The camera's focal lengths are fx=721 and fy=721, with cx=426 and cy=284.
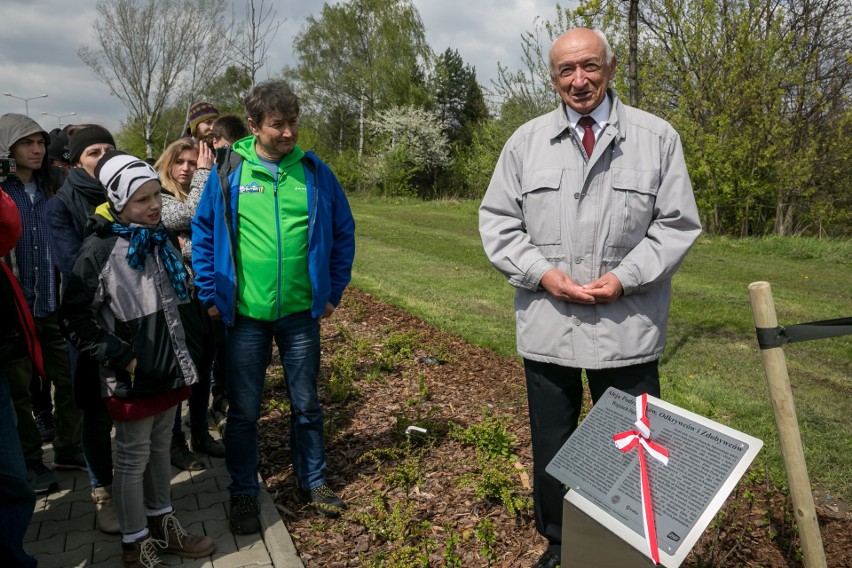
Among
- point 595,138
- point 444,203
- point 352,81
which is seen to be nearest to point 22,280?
point 595,138

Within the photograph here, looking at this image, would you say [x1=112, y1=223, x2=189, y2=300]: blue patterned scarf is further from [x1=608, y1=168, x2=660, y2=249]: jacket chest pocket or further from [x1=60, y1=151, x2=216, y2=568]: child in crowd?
[x1=608, y1=168, x2=660, y2=249]: jacket chest pocket

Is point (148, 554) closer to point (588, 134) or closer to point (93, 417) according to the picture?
point (93, 417)

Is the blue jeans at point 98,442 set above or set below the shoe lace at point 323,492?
above

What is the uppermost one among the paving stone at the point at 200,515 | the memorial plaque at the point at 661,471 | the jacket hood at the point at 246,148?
the jacket hood at the point at 246,148

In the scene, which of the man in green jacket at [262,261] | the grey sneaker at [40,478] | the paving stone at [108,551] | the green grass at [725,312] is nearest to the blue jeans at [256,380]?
the man in green jacket at [262,261]

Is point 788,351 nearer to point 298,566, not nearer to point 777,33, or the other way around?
point 298,566

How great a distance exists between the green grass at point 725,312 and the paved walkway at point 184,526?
259 centimetres

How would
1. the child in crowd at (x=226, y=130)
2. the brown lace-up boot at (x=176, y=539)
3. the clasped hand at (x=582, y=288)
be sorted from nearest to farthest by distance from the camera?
the clasped hand at (x=582, y=288) < the brown lace-up boot at (x=176, y=539) < the child in crowd at (x=226, y=130)

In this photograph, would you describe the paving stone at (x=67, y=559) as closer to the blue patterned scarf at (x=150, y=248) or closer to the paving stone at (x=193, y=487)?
the paving stone at (x=193, y=487)

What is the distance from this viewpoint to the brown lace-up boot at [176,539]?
3.41 meters

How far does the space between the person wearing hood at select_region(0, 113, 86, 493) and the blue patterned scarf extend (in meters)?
1.52

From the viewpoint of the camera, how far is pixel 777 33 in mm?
16406

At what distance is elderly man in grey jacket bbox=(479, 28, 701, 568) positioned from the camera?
2.79 meters

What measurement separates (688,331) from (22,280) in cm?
612
